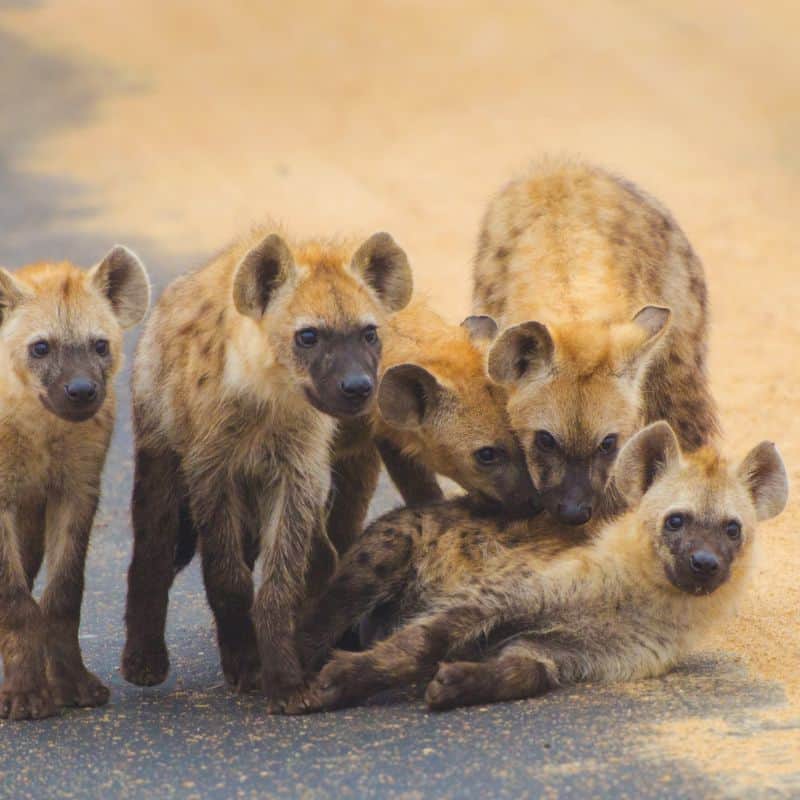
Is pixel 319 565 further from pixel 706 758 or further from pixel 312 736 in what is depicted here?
pixel 706 758

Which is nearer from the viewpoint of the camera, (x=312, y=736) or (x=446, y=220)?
(x=312, y=736)

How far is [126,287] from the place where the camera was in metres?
4.99

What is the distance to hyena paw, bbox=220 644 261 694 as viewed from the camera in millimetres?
4711

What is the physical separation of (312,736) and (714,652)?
1.28m

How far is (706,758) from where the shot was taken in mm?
3770

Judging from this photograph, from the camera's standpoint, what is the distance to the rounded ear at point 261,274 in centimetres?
450

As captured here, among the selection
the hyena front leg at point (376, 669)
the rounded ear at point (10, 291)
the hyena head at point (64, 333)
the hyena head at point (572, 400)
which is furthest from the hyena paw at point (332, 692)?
the rounded ear at point (10, 291)

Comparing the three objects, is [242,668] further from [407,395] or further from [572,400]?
[572,400]

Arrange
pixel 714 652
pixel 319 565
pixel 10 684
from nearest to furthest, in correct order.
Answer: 1. pixel 10 684
2. pixel 714 652
3. pixel 319 565

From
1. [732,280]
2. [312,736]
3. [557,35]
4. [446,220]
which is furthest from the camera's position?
[557,35]

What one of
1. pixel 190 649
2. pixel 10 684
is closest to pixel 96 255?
pixel 190 649

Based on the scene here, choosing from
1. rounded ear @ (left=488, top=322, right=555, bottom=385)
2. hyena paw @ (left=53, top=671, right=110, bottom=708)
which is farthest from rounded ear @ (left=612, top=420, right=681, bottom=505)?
hyena paw @ (left=53, top=671, right=110, bottom=708)

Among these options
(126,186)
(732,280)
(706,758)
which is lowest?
(706,758)

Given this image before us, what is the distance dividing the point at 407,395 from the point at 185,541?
0.91 meters
